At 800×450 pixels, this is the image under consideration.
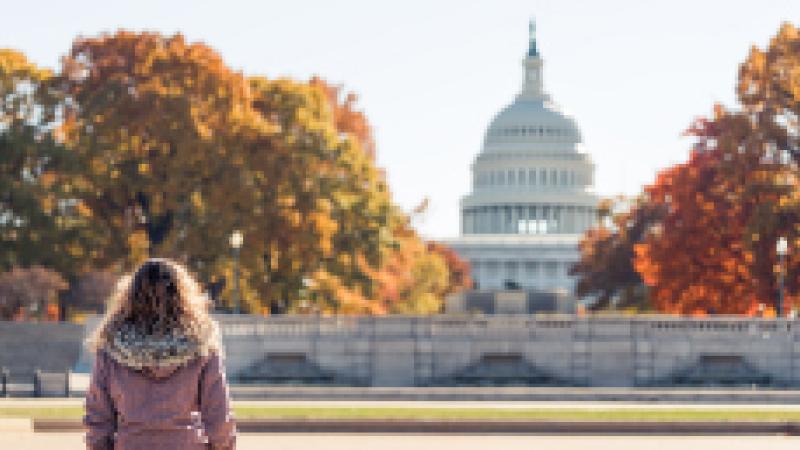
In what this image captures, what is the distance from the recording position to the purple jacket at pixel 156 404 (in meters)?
8.91

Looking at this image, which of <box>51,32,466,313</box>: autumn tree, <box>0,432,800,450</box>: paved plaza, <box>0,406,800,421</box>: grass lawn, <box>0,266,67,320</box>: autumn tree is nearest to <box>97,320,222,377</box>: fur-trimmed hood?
<box>0,432,800,450</box>: paved plaza

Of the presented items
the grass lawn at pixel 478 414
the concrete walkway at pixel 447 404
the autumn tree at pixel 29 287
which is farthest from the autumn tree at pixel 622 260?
the grass lawn at pixel 478 414

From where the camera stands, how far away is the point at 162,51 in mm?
70312

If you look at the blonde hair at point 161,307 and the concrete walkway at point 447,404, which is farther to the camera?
the concrete walkway at point 447,404

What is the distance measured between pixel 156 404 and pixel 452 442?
19575mm

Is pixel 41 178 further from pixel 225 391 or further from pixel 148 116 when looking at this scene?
pixel 225 391

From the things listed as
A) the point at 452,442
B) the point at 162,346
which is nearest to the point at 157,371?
the point at 162,346

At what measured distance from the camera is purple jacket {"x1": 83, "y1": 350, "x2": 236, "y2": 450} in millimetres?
8906

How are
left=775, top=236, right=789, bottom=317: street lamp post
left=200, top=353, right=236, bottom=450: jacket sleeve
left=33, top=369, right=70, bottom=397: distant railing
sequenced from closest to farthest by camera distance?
left=200, top=353, right=236, bottom=450: jacket sleeve
left=33, top=369, right=70, bottom=397: distant railing
left=775, top=236, right=789, bottom=317: street lamp post

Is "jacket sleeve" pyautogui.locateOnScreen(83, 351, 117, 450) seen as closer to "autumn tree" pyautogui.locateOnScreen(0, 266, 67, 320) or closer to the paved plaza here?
the paved plaza

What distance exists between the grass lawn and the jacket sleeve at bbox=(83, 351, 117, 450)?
73.8 ft

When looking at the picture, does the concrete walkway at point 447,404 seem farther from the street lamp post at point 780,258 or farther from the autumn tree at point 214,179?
the autumn tree at point 214,179

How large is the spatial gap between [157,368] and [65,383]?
34.6 metres

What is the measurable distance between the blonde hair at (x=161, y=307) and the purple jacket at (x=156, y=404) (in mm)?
105
